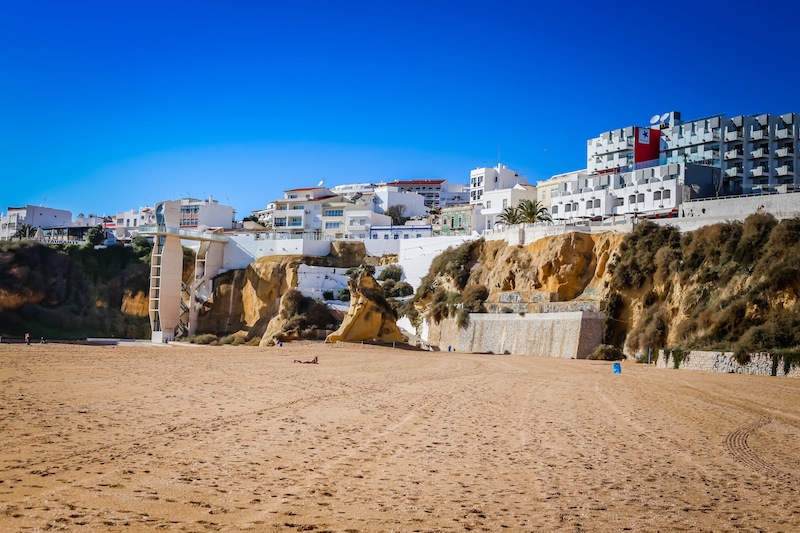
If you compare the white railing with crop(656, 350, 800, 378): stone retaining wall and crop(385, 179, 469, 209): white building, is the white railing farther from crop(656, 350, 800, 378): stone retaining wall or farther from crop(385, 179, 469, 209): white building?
crop(385, 179, 469, 209): white building

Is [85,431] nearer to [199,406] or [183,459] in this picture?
[183,459]

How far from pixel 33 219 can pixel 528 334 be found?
71.1 meters

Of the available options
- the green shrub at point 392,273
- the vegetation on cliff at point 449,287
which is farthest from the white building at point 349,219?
the vegetation on cliff at point 449,287

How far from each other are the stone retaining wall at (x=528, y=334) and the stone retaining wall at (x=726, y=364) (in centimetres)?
551

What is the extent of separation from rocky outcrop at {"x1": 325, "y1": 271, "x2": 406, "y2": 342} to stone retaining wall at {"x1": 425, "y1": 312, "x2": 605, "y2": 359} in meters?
3.78

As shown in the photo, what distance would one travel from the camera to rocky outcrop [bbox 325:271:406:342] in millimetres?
47219

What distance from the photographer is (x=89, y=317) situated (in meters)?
64.1

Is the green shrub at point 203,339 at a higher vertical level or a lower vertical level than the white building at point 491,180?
lower

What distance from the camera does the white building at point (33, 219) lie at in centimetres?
9325

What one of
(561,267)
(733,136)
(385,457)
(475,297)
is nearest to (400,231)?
(475,297)

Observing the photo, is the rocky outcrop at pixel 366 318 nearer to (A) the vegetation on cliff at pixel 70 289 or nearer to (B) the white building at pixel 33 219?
(A) the vegetation on cliff at pixel 70 289

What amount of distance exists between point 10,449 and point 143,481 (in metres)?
2.60

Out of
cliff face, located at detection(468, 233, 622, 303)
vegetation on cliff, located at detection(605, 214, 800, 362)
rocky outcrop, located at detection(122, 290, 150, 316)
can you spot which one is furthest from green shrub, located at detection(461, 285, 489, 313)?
rocky outcrop, located at detection(122, 290, 150, 316)

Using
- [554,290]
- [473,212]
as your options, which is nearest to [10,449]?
[554,290]
